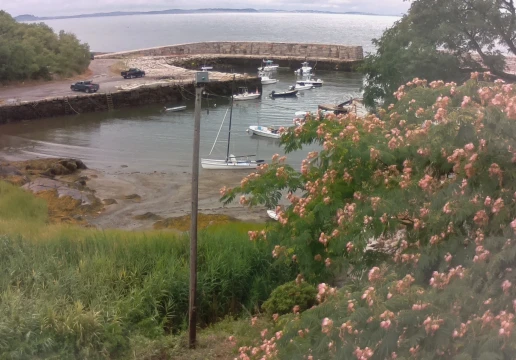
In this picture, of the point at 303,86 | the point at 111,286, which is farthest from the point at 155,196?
the point at 303,86

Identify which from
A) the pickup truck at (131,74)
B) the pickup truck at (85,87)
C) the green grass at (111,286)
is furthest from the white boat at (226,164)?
the pickup truck at (131,74)

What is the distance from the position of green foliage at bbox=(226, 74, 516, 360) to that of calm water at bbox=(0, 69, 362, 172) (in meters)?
21.7

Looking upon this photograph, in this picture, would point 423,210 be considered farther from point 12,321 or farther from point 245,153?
point 245,153

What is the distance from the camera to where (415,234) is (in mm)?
5297

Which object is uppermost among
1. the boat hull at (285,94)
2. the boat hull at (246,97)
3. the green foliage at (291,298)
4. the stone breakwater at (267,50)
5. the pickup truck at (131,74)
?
the stone breakwater at (267,50)

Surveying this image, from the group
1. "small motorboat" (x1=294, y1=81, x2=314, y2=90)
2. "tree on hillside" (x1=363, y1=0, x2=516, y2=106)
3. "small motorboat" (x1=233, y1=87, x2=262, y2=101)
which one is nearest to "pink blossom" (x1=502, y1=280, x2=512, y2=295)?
"tree on hillside" (x1=363, y1=0, x2=516, y2=106)

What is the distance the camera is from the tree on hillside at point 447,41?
21.2m

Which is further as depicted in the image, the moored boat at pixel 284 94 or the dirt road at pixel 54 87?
the moored boat at pixel 284 94

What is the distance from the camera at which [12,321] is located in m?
7.18

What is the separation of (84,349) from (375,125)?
475 cm

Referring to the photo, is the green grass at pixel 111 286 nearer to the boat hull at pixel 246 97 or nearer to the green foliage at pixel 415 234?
the green foliage at pixel 415 234

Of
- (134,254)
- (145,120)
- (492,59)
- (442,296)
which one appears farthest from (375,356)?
(145,120)

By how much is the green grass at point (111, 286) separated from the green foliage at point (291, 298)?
1.17 m

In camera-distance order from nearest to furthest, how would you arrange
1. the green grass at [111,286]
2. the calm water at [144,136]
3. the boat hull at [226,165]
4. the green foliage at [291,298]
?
1. the green grass at [111,286]
2. the green foliage at [291,298]
3. the boat hull at [226,165]
4. the calm water at [144,136]
